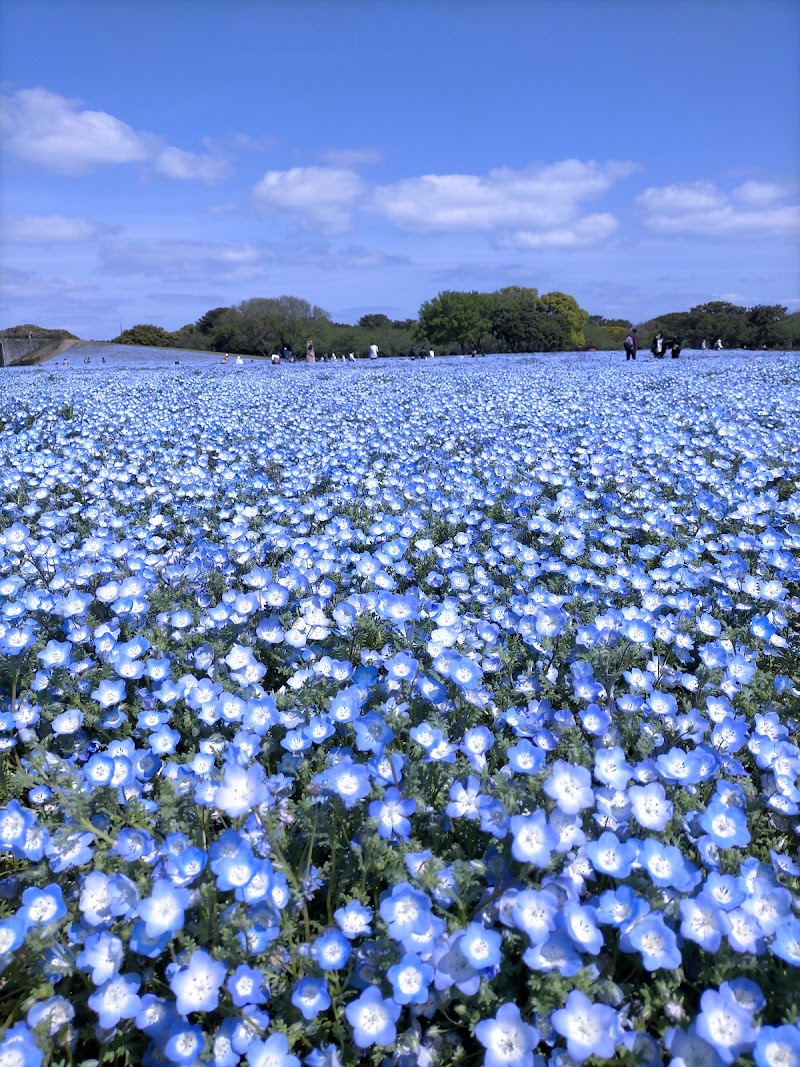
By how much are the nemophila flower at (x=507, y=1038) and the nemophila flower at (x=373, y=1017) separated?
18cm

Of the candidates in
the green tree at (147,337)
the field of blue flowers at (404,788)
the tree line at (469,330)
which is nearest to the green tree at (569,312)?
the tree line at (469,330)

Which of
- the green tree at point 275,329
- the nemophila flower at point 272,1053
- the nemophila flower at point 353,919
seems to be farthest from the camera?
the green tree at point 275,329

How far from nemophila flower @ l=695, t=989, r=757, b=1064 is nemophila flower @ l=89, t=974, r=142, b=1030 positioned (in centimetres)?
115

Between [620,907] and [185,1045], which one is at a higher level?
[620,907]

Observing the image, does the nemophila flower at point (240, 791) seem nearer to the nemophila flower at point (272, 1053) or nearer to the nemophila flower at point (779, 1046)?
the nemophila flower at point (272, 1053)

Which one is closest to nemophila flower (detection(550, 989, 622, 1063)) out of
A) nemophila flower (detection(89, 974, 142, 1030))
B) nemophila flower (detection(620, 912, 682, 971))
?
nemophila flower (detection(620, 912, 682, 971))

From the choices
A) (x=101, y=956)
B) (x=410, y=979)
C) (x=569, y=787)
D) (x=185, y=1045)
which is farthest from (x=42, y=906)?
(x=569, y=787)

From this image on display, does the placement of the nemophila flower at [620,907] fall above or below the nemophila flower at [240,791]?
below

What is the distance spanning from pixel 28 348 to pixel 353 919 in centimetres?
5577

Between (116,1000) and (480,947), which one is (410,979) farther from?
(116,1000)

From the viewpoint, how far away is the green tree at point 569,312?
55.9m

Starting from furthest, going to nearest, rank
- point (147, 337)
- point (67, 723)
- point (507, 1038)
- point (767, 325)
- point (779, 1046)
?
point (147, 337) < point (767, 325) < point (67, 723) < point (507, 1038) < point (779, 1046)

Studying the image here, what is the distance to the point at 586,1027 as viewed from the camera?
51.7 inches

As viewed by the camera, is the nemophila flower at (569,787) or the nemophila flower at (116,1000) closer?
the nemophila flower at (116,1000)
